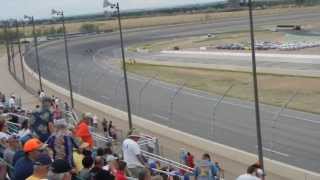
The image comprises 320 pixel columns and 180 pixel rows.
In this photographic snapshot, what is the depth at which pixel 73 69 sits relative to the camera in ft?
227

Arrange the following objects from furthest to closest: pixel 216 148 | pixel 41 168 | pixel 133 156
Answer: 1. pixel 216 148
2. pixel 133 156
3. pixel 41 168

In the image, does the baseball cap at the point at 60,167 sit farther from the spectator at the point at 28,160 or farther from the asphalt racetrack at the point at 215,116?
the asphalt racetrack at the point at 215,116

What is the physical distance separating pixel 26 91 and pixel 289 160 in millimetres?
31063

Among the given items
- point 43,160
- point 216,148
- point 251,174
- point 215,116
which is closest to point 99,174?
point 43,160

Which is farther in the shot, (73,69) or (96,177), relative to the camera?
(73,69)

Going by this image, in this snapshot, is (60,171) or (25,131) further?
(25,131)

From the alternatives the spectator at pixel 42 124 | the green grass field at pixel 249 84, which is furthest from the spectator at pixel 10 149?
the green grass field at pixel 249 84

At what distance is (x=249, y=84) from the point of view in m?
44.2

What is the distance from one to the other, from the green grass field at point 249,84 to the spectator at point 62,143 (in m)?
24.7

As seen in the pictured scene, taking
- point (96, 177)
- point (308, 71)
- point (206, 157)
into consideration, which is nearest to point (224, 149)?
point (206, 157)

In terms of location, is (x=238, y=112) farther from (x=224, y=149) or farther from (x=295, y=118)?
(x=224, y=149)

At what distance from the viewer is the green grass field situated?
35531 mm

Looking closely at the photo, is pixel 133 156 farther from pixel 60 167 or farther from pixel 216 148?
pixel 216 148

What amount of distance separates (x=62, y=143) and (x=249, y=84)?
36291mm
